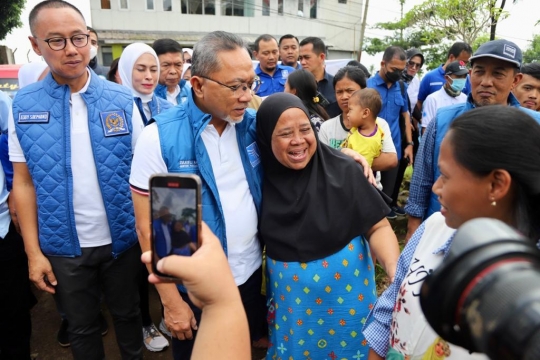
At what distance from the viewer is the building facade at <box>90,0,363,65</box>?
23375mm

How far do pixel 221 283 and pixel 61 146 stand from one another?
1.52 metres

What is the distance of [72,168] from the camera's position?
2.00m

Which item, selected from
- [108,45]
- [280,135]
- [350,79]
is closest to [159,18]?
[108,45]

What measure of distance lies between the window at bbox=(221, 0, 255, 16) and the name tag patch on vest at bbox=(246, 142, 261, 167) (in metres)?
26.0

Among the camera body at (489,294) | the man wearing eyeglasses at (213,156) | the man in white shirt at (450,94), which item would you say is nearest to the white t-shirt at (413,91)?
the man in white shirt at (450,94)

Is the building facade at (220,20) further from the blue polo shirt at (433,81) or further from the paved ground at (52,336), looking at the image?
the paved ground at (52,336)

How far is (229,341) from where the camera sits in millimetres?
830

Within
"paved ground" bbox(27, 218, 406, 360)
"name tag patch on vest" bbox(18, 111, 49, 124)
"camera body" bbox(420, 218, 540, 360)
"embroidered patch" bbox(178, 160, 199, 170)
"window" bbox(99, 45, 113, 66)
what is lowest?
"paved ground" bbox(27, 218, 406, 360)

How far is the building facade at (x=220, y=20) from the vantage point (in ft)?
76.7

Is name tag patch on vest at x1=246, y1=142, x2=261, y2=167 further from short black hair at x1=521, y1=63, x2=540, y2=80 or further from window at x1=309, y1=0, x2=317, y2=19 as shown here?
window at x1=309, y1=0, x2=317, y2=19

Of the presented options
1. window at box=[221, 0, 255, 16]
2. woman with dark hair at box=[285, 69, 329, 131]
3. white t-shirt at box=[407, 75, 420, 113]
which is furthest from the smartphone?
window at box=[221, 0, 255, 16]

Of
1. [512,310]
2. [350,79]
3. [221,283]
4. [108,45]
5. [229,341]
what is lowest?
[229,341]

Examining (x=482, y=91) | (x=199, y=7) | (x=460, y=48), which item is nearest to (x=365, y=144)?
(x=482, y=91)

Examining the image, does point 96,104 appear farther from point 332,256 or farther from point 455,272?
point 455,272
